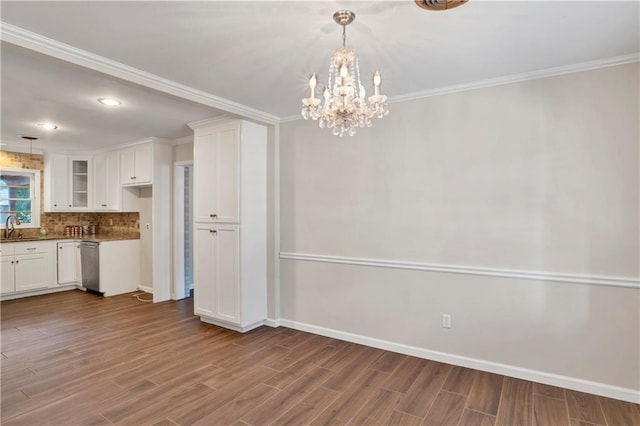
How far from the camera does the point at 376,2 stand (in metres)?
1.77

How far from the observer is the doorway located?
5.22 meters

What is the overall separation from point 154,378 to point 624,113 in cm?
410

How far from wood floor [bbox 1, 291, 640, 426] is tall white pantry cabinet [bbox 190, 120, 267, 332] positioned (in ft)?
1.05

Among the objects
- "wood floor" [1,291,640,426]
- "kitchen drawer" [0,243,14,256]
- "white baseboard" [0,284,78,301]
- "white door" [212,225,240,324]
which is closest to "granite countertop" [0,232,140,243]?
"kitchen drawer" [0,243,14,256]

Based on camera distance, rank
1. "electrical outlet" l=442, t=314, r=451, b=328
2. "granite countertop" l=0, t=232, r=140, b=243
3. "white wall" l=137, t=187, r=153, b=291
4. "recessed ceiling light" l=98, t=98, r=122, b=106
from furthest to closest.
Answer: "white wall" l=137, t=187, r=153, b=291 → "granite countertop" l=0, t=232, r=140, b=243 → "recessed ceiling light" l=98, t=98, r=122, b=106 → "electrical outlet" l=442, t=314, r=451, b=328

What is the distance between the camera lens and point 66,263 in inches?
229

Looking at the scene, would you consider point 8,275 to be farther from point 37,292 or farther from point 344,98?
point 344,98

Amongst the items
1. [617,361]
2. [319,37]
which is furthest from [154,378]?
[617,361]

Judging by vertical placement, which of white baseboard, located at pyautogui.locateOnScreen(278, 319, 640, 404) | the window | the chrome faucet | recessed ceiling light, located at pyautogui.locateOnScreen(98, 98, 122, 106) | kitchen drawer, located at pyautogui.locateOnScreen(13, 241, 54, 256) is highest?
recessed ceiling light, located at pyautogui.locateOnScreen(98, 98, 122, 106)

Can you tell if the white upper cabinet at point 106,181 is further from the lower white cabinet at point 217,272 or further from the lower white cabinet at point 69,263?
the lower white cabinet at point 217,272

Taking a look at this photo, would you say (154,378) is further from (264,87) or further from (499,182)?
(499,182)

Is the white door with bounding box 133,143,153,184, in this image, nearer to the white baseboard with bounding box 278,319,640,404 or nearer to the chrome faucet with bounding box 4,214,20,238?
the chrome faucet with bounding box 4,214,20,238

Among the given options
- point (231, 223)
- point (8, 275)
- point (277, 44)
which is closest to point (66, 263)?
point (8, 275)

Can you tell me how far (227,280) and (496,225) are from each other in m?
2.78
